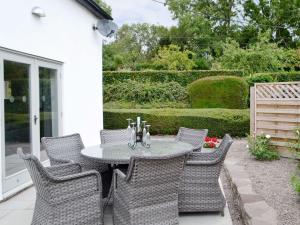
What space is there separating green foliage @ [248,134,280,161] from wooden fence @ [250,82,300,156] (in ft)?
0.67

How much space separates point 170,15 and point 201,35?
12.6ft

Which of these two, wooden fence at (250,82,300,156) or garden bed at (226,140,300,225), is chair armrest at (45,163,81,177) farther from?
wooden fence at (250,82,300,156)

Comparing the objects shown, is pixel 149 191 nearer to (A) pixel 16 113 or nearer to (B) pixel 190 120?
(A) pixel 16 113

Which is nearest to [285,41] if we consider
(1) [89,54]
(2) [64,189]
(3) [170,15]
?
(3) [170,15]

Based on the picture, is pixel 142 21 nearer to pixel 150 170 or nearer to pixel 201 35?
pixel 201 35

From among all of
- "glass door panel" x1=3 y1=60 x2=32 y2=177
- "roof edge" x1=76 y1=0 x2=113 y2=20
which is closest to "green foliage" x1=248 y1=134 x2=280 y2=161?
"glass door panel" x1=3 y1=60 x2=32 y2=177

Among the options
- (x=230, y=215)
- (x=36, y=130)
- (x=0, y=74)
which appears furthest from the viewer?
(x=36, y=130)

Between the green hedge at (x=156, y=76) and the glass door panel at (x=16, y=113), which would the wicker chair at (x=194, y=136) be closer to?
the glass door panel at (x=16, y=113)

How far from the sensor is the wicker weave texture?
430 centimetres

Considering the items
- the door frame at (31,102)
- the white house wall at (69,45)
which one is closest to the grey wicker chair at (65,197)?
the door frame at (31,102)

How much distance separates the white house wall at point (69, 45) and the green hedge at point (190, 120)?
3.00 meters

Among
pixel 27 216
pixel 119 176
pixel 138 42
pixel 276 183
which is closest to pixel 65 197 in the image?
pixel 119 176

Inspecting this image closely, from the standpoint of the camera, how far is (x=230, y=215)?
4082mm

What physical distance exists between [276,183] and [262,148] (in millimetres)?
1985
